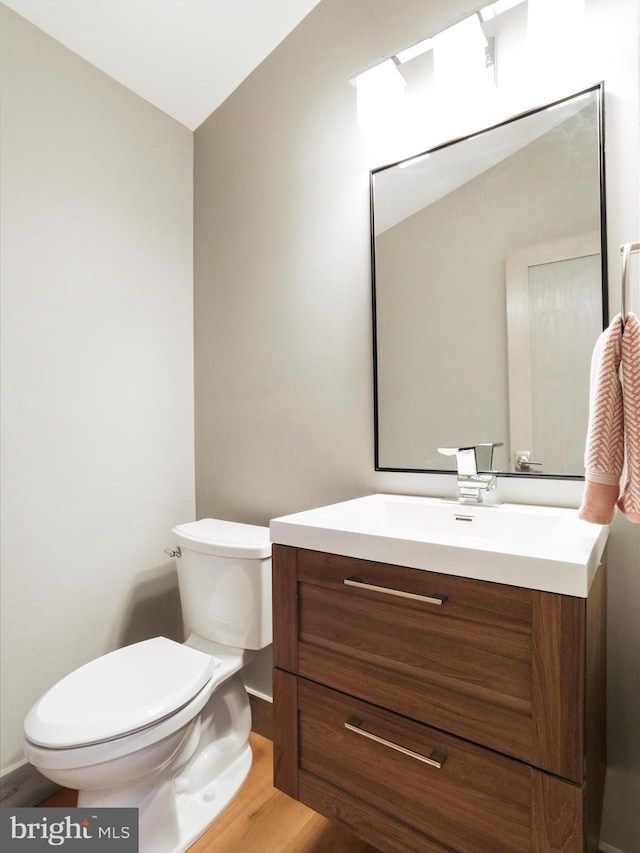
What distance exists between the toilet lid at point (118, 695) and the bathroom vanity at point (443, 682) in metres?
0.31

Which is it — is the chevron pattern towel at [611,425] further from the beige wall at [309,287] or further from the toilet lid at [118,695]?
the toilet lid at [118,695]

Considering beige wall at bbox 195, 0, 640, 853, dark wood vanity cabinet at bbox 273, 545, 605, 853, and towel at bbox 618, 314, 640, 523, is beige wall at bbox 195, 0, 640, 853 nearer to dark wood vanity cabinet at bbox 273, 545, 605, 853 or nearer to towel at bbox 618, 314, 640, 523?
towel at bbox 618, 314, 640, 523

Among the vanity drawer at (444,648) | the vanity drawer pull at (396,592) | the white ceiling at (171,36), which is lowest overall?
the vanity drawer at (444,648)

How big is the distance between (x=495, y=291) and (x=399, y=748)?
1.08 meters

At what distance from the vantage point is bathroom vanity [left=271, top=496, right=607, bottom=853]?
0.75 meters

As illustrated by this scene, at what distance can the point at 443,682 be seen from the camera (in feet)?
2.82

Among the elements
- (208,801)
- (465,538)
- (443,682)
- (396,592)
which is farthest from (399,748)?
(208,801)

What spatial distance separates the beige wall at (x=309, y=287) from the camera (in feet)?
3.69

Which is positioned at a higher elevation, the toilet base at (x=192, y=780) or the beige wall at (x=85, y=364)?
the beige wall at (x=85, y=364)

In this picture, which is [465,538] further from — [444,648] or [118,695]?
[118,695]

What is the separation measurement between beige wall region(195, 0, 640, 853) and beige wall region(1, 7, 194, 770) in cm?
15

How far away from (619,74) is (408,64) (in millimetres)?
→ 582

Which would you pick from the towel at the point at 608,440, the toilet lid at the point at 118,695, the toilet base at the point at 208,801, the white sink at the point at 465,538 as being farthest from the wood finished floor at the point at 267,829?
the towel at the point at 608,440

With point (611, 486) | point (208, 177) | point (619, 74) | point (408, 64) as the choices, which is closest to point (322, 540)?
point (611, 486)
